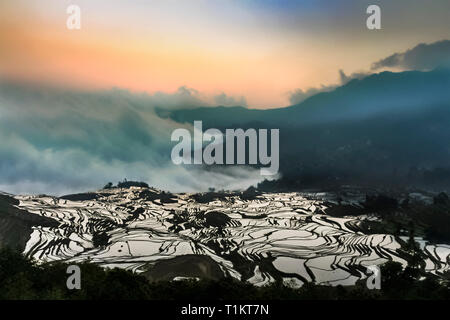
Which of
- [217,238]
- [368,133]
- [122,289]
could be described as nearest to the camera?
[122,289]

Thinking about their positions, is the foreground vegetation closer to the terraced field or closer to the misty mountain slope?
the terraced field

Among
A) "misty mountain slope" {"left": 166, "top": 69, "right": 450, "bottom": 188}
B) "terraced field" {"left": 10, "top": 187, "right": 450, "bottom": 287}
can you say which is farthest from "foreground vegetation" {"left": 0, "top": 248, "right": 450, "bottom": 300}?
"misty mountain slope" {"left": 166, "top": 69, "right": 450, "bottom": 188}

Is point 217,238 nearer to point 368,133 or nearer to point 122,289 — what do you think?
point 122,289

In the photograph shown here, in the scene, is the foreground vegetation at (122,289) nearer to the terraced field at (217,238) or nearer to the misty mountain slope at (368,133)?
the terraced field at (217,238)

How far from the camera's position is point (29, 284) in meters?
26.8

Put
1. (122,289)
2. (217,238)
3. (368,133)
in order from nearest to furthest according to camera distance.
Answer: (122,289) < (217,238) < (368,133)

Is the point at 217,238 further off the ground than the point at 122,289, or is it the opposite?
the point at 122,289

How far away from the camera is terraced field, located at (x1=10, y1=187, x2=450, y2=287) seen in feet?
174

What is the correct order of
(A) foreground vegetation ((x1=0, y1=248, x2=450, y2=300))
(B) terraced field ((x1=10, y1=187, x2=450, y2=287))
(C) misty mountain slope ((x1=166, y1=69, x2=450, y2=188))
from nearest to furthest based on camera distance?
(A) foreground vegetation ((x1=0, y1=248, x2=450, y2=300)), (B) terraced field ((x1=10, y1=187, x2=450, y2=287)), (C) misty mountain slope ((x1=166, y1=69, x2=450, y2=188))

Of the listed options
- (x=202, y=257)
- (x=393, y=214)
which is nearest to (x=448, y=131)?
(x=393, y=214)

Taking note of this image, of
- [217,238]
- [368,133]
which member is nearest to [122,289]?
[217,238]

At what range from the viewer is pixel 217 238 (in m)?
72.3

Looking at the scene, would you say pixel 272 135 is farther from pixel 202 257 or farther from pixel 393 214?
pixel 202 257
